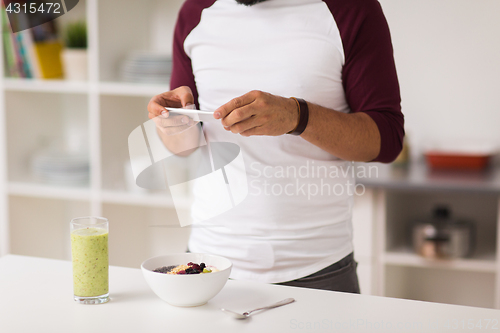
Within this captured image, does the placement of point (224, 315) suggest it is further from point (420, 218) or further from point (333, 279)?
point (420, 218)

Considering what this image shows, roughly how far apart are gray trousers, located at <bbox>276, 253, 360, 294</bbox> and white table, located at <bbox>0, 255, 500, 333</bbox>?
22 centimetres

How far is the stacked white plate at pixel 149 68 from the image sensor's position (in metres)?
2.06

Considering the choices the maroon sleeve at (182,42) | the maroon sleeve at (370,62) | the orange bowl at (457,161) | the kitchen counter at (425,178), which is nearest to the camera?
the maroon sleeve at (370,62)

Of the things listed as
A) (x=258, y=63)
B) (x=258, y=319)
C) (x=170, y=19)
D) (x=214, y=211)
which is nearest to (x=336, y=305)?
(x=258, y=319)

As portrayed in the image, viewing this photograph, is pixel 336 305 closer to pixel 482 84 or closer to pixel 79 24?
pixel 482 84

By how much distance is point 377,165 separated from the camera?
80.0 inches

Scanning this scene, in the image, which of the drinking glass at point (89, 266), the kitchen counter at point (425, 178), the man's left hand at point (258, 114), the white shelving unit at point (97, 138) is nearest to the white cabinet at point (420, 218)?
the kitchen counter at point (425, 178)

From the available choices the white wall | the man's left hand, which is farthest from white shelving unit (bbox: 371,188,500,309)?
the man's left hand

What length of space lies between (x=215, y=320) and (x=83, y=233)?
0.83 feet

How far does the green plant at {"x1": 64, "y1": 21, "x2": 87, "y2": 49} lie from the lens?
7.37ft

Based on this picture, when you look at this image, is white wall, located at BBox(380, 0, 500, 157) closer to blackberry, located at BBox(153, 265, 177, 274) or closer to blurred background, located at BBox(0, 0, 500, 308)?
blurred background, located at BBox(0, 0, 500, 308)

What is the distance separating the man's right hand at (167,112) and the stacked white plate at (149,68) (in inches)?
Answer: 42.5

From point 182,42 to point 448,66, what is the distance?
4.29 feet

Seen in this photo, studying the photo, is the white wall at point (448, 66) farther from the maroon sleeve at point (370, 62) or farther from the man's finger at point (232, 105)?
the man's finger at point (232, 105)
